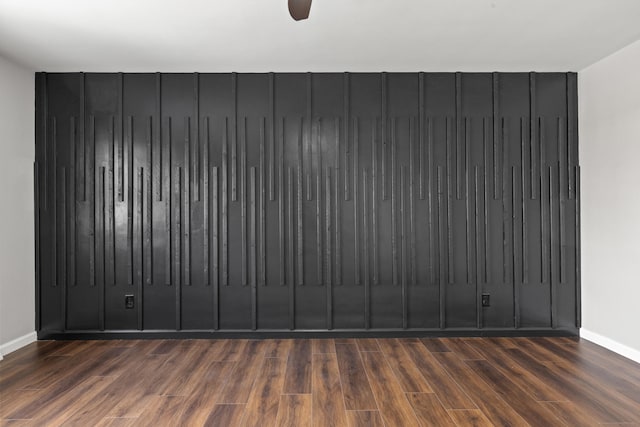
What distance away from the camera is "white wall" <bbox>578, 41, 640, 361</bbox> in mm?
3871

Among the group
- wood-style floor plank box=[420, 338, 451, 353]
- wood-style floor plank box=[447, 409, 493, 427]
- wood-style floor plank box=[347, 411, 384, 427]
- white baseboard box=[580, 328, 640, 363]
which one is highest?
white baseboard box=[580, 328, 640, 363]

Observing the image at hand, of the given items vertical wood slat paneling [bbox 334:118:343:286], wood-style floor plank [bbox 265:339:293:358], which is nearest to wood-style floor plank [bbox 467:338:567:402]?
vertical wood slat paneling [bbox 334:118:343:286]

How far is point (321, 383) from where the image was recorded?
329 centimetres

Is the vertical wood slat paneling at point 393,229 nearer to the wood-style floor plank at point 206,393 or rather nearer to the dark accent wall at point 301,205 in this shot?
the dark accent wall at point 301,205

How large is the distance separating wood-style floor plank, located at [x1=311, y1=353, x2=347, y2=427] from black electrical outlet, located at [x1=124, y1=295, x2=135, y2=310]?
75.1 inches

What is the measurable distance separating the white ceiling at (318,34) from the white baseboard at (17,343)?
2.56 m

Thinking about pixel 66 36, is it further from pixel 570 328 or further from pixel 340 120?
pixel 570 328

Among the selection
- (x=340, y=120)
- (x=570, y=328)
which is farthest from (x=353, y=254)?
(x=570, y=328)

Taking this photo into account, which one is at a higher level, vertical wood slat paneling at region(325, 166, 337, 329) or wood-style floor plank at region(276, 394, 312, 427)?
vertical wood slat paneling at region(325, 166, 337, 329)

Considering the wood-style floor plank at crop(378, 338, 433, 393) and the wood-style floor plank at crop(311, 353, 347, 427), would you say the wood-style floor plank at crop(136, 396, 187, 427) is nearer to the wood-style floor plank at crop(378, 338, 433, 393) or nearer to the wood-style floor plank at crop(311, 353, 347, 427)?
the wood-style floor plank at crop(311, 353, 347, 427)

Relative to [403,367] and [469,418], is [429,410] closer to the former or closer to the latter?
[469,418]

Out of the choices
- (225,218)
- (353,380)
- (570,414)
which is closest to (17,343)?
(225,218)

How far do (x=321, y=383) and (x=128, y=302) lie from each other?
2272 mm

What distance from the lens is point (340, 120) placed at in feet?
15.0
